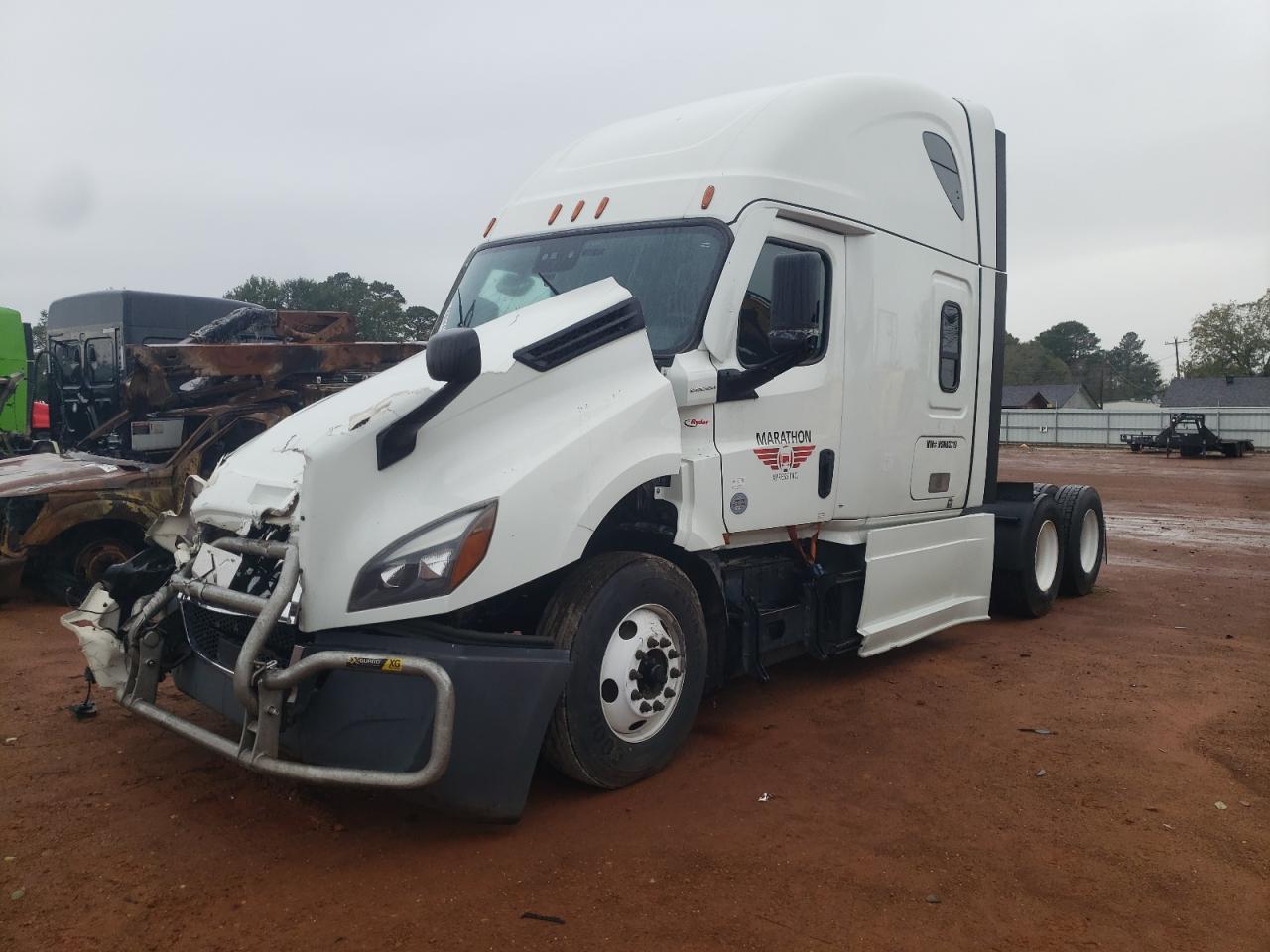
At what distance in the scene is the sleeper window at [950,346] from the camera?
6.71 m

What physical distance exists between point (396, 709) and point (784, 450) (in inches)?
99.6

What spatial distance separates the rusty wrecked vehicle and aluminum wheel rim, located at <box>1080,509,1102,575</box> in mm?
6330

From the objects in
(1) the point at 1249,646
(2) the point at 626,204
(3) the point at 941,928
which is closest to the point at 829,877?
(3) the point at 941,928

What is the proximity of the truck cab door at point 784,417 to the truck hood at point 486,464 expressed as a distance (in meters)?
0.58

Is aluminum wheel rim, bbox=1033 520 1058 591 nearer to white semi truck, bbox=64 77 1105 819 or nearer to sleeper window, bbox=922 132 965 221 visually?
white semi truck, bbox=64 77 1105 819

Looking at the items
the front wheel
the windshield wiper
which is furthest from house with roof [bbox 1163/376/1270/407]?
the front wheel

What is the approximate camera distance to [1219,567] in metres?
11.1

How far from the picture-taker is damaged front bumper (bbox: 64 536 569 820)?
3.49 meters

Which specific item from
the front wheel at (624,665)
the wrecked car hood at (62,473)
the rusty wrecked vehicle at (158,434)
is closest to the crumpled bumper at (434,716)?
the front wheel at (624,665)

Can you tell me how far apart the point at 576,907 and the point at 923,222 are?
4.79m

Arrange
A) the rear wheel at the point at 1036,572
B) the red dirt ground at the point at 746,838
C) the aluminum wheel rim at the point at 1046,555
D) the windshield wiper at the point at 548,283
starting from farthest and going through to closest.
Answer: the aluminum wheel rim at the point at 1046,555, the rear wheel at the point at 1036,572, the windshield wiper at the point at 548,283, the red dirt ground at the point at 746,838

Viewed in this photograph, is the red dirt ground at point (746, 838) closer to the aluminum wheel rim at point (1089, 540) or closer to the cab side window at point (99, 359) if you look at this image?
the aluminum wheel rim at point (1089, 540)

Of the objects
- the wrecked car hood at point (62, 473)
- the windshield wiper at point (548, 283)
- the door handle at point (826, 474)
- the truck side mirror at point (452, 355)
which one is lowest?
the wrecked car hood at point (62, 473)

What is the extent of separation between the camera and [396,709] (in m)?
3.55
